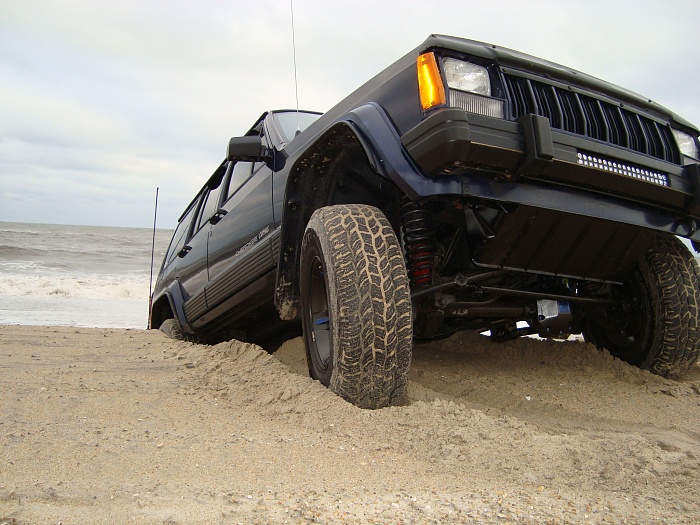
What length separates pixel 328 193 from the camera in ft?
10.3

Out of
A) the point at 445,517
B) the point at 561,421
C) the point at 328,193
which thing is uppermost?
the point at 328,193

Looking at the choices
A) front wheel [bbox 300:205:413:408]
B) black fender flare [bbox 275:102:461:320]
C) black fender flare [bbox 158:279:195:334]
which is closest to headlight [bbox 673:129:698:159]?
black fender flare [bbox 275:102:461:320]

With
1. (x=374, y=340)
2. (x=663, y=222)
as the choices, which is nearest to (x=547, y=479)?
(x=374, y=340)

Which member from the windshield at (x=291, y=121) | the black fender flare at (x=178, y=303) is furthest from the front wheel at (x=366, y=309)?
the black fender flare at (x=178, y=303)

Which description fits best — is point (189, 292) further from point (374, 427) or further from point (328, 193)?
point (374, 427)

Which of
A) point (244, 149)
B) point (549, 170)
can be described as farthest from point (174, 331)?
point (549, 170)

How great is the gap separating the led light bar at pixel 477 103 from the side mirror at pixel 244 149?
5.03ft

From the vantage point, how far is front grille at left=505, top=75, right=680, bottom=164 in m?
2.48

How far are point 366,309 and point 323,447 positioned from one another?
21.6 inches

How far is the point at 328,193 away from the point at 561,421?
1.56 meters

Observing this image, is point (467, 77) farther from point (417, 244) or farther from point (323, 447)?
point (323, 447)

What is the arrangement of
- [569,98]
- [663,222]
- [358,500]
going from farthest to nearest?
[663,222], [569,98], [358,500]

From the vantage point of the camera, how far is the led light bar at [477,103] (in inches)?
91.1

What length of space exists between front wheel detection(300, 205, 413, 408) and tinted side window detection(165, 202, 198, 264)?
3.61 meters
